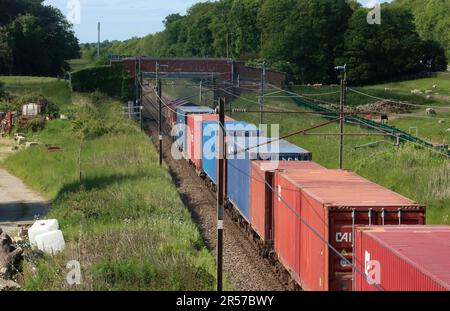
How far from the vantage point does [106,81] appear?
73250 millimetres

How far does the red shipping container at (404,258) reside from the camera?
1004 centimetres

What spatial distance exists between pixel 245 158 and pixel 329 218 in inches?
403

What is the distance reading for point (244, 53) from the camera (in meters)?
133

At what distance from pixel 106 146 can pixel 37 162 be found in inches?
182

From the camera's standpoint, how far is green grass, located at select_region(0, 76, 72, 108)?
7206 centimetres

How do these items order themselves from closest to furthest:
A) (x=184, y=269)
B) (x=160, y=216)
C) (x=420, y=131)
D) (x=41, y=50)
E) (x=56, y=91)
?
(x=184, y=269)
(x=160, y=216)
(x=420, y=131)
(x=56, y=91)
(x=41, y=50)

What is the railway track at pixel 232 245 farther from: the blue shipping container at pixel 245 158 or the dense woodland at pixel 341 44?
the dense woodland at pixel 341 44

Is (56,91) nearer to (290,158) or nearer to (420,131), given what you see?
(420,131)

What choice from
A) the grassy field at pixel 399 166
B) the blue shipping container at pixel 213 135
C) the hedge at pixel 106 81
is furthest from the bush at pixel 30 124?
the blue shipping container at pixel 213 135

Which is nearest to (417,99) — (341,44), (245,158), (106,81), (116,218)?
(341,44)

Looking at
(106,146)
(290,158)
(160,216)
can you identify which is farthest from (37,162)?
(290,158)
